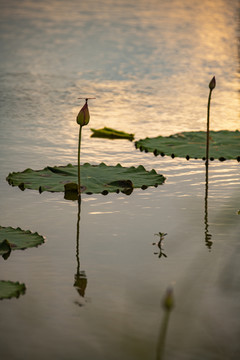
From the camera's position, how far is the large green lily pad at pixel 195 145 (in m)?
4.05

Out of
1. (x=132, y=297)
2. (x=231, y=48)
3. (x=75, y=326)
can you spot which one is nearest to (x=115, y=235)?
(x=132, y=297)

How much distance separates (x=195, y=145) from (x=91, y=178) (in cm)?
103

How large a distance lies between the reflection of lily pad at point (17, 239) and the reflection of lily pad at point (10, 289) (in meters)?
0.27

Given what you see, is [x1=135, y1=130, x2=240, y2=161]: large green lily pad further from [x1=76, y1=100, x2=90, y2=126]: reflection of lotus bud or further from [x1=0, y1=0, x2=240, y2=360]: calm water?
[x1=76, y1=100, x2=90, y2=126]: reflection of lotus bud

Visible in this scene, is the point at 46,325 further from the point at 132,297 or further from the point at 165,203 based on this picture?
the point at 165,203

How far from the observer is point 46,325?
1986mm

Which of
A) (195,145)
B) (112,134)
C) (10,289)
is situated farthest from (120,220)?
(112,134)

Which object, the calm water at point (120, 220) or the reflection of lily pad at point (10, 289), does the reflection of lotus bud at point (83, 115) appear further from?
the reflection of lily pad at point (10, 289)

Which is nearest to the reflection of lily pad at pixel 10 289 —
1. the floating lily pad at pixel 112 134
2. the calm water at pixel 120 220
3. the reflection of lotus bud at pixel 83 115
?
the calm water at pixel 120 220

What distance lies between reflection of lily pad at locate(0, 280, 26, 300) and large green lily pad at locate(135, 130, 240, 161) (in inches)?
79.4

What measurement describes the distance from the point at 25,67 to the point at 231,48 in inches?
104

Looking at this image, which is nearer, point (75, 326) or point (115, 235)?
point (75, 326)

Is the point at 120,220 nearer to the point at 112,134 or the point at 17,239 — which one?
the point at 17,239

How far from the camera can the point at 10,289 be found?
83.8 inches
